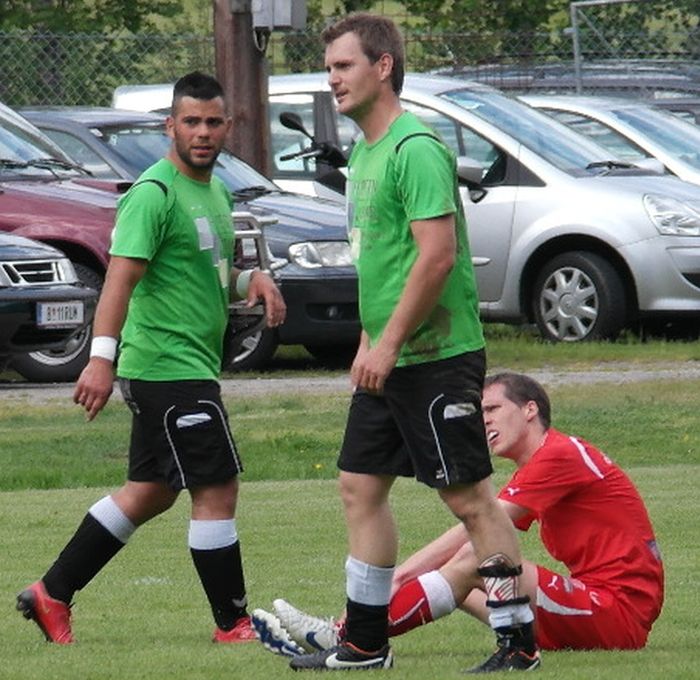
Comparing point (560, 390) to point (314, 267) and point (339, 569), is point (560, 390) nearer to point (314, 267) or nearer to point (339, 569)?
point (314, 267)

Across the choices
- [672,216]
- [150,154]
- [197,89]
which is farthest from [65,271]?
[197,89]

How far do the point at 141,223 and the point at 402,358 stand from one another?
1094 mm

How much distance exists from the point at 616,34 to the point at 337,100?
71.7 feet

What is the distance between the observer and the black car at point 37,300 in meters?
15.5

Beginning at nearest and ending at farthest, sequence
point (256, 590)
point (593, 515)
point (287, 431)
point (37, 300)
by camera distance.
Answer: point (593, 515) < point (256, 590) < point (287, 431) < point (37, 300)

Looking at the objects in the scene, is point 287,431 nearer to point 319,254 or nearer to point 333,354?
point 319,254

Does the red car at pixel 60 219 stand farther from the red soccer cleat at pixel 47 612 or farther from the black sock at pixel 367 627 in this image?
the black sock at pixel 367 627

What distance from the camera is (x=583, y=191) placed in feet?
61.4

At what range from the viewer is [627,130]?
858 inches

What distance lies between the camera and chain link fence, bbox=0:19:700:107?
23.2m

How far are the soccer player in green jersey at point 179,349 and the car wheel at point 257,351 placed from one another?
958cm

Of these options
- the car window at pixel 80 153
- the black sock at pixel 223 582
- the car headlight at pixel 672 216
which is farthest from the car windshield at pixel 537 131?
the black sock at pixel 223 582

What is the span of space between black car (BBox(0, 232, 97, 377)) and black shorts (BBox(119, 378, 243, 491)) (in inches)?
317

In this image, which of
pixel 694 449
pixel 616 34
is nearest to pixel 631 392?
pixel 694 449
